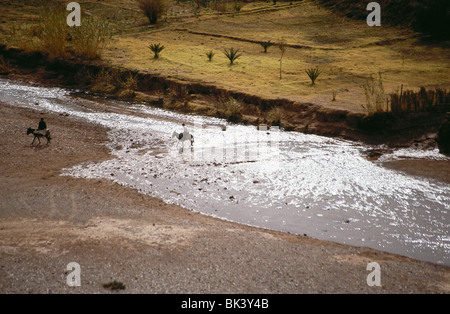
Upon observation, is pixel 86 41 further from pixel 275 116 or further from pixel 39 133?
pixel 275 116

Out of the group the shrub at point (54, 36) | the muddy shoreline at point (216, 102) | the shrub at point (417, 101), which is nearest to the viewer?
the muddy shoreline at point (216, 102)

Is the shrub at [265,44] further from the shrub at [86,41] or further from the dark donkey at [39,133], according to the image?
the dark donkey at [39,133]

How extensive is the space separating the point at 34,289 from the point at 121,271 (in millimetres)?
928

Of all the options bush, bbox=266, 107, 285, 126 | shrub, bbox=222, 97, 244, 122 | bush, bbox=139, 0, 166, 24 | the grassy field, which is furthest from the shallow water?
bush, bbox=139, 0, 166, 24

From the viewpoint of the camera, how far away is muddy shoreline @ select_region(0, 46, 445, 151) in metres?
10.8

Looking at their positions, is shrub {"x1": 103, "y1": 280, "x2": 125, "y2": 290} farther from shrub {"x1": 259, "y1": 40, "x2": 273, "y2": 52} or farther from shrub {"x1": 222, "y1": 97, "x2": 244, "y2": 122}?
shrub {"x1": 259, "y1": 40, "x2": 273, "y2": 52}

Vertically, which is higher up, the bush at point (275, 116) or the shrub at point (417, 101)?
the shrub at point (417, 101)

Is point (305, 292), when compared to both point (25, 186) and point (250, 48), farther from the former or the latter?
point (250, 48)

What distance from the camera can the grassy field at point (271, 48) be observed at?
13.9 metres

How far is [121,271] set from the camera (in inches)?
201

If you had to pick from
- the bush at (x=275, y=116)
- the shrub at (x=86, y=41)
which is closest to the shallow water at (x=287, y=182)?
the bush at (x=275, y=116)

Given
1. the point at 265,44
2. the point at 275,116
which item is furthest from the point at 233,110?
the point at 265,44

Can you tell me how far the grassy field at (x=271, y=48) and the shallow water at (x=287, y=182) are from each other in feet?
7.60

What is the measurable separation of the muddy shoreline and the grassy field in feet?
1.36
